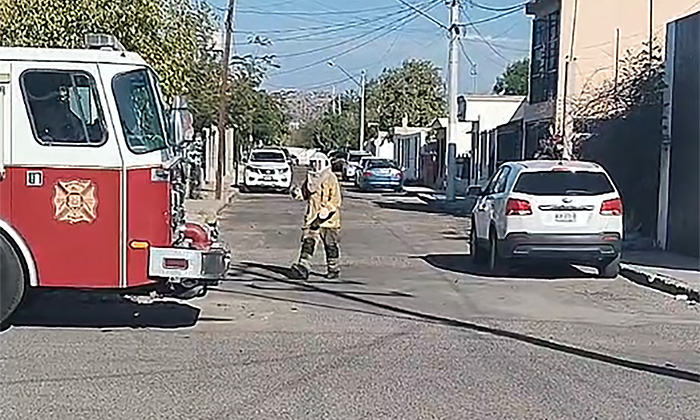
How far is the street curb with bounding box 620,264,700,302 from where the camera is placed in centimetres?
1658

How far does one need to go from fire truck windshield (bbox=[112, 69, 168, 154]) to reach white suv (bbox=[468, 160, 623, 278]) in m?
7.32

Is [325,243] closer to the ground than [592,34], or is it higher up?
closer to the ground

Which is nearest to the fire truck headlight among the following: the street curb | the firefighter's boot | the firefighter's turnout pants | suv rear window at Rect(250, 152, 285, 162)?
the firefighter's turnout pants

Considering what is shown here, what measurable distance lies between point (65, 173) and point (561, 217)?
28.2 feet

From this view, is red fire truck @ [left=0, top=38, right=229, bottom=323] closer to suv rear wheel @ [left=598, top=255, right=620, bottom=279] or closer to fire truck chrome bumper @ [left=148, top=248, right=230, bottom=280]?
fire truck chrome bumper @ [left=148, top=248, right=230, bottom=280]

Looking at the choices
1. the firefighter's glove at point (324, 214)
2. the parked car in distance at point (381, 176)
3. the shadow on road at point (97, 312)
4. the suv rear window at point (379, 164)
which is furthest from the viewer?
the suv rear window at point (379, 164)

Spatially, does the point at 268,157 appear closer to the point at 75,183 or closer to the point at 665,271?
the point at 665,271

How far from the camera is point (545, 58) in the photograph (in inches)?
1704

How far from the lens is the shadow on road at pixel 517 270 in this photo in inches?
746

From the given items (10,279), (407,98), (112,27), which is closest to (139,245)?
(10,279)

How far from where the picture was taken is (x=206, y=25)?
111 ft

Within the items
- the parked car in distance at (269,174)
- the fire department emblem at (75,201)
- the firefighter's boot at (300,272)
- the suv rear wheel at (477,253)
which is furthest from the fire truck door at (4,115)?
the parked car in distance at (269,174)

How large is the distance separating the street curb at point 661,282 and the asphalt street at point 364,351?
0.38 meters

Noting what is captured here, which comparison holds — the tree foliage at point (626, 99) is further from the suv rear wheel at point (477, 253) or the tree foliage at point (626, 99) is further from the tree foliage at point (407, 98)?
the tree foliage at point (407, 98)
